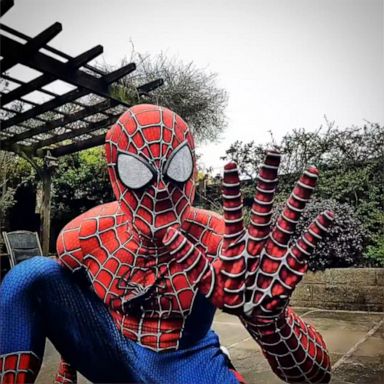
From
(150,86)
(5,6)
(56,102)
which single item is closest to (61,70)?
(56,102)

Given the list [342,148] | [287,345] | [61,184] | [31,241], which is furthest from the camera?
[61,184]

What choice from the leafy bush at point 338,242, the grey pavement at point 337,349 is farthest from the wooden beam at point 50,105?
the leafy bush at point 338,242

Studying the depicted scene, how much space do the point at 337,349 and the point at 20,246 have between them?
2.99m

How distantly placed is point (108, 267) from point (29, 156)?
14.5 ft

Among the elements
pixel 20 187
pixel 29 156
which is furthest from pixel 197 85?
pixel 20 187

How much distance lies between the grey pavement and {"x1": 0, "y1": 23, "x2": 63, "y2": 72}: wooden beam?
6.21ft

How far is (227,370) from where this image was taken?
90cm

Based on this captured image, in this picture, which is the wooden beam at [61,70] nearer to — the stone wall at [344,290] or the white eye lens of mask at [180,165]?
the white eye lens of mask at [180,165]

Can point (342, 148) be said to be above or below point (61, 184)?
above

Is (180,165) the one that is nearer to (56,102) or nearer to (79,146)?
(56,102)

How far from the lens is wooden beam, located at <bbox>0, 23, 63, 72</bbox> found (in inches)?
104

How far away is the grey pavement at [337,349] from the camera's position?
1.98 m

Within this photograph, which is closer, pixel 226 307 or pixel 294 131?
pixel 226 307

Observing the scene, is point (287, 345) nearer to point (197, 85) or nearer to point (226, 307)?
point (226, 307)
